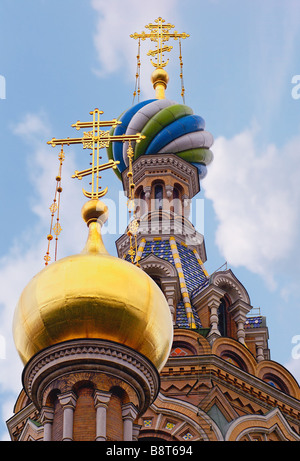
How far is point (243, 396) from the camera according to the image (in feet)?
79.2

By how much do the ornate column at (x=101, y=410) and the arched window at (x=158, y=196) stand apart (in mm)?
12994

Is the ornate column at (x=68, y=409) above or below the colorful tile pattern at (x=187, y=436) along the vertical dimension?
below

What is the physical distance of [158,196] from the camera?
30.5 metres

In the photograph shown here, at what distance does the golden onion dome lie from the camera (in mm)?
17344

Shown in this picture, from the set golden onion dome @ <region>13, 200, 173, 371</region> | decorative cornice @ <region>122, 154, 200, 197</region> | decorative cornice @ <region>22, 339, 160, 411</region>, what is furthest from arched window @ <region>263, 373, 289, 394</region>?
decorative cornice @ <region>22, 339, 160, 411</region>

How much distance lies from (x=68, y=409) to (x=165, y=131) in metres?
14.7

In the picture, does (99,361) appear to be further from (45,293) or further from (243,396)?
(243,396)

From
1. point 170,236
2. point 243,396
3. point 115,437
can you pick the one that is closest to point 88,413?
point 115,437

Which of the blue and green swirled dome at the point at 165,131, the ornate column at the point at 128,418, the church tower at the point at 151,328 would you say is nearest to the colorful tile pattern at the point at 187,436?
the church tower at the point at 151,328

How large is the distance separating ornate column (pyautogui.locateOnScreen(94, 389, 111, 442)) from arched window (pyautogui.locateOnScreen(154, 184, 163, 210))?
13.0 m

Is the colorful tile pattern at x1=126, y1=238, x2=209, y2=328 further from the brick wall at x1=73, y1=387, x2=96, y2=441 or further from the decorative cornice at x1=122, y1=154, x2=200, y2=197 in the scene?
the brick wall at x1=73, y1=387, x2=96, y2=441

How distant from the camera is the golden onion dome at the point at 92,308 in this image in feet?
56.9

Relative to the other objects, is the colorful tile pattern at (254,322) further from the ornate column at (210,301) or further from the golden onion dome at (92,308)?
the golden onion dome at (92,308)

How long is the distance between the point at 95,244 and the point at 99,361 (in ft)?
6.90
